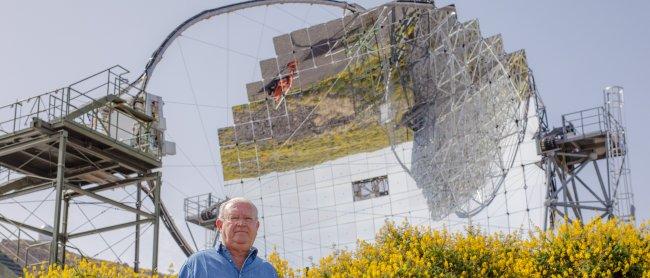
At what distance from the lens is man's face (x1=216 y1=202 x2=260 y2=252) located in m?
6.49

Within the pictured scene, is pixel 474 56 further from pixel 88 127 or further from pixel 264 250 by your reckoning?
pixel 88 127

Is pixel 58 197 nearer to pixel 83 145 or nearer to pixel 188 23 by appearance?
pixel 83 145

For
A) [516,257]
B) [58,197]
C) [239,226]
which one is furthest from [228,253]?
[58,197]

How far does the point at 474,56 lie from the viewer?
2848 cm

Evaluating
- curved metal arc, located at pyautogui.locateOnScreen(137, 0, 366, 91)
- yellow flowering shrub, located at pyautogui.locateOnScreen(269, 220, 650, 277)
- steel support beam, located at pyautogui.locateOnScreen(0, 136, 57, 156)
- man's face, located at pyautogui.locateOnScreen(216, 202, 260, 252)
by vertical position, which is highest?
curved metal arc, located at pyautogui.locateOnScreen(137, 0, 366, 91)

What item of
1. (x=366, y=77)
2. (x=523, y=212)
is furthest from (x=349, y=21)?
(x=523, y=212)

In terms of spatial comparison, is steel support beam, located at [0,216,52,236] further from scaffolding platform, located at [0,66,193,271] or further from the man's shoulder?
the man's shoulder

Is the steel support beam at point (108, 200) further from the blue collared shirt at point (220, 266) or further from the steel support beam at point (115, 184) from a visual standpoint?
the blue collared shirt at point (220, 266)

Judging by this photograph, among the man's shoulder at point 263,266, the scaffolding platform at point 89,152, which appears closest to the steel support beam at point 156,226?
the scaffolding platform at point 89,152

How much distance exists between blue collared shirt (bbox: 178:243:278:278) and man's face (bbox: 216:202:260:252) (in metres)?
0.09

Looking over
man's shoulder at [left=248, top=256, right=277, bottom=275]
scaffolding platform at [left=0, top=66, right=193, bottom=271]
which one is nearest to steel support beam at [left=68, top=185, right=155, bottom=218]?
scaffolding platform at [left=0, top=66, right=193, bottom=271]

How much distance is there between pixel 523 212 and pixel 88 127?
41.6ft

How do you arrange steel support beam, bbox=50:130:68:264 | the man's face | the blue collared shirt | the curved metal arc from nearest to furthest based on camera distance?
the blue collared shirt < the man's face < steel support beam, bbox=50:130:68:264 < the curved metal arc

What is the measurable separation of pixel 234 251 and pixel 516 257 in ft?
37.8
